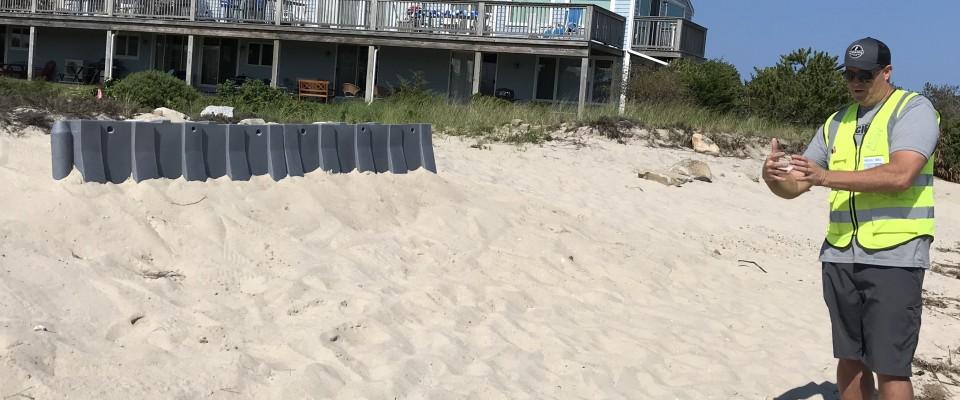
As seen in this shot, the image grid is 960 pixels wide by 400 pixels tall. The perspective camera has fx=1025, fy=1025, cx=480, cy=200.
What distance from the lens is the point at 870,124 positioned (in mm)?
3998

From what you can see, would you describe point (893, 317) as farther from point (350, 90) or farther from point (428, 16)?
point (350, 90)

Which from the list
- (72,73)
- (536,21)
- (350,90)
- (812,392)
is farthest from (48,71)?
(812,392)

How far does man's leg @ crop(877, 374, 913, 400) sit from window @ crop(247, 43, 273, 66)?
28048 millimetres

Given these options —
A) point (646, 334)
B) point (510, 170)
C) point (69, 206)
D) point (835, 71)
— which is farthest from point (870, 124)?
point (835, 71)

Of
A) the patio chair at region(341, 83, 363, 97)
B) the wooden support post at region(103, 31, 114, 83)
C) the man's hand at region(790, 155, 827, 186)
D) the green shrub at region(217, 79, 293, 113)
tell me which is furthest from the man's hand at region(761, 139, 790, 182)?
the wooden support post at region(103, 31, 114, 83)

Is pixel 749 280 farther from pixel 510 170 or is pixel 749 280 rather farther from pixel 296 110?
pixel 296 110

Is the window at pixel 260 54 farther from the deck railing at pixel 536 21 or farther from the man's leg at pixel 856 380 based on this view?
the man's leg at pixel 856 380

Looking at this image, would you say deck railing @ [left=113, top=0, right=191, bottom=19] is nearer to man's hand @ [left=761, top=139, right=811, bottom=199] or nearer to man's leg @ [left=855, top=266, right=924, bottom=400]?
man's hand @ [left=761, top=139, right=811, bottom=199]

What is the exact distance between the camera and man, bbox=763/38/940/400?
3809mm

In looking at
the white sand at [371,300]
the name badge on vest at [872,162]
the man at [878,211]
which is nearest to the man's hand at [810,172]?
the man at [878,211]

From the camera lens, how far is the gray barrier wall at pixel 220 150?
612 centimetres

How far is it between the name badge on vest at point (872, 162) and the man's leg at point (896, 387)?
82 cm

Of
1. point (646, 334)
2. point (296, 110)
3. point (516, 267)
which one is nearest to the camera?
point (646, 334)

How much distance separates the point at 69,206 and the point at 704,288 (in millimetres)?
4573
